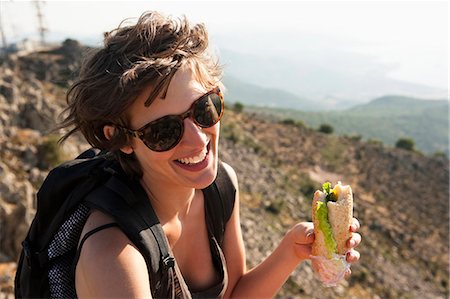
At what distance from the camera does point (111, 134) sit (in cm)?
176

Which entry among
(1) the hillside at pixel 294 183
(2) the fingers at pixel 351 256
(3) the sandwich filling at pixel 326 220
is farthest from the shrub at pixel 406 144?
(2) the fingers at pixel 351 256

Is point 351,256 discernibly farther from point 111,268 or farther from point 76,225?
point 76,225

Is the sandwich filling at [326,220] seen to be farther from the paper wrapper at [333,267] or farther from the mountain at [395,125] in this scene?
the mountain at [395,125]

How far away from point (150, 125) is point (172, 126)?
0.08 metres

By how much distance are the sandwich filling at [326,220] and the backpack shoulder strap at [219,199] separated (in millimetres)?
412

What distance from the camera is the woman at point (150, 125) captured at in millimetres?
1477

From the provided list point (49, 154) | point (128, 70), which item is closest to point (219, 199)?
point (128, 70)

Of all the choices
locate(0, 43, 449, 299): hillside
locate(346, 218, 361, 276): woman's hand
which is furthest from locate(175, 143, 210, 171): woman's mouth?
locate(0, 43, 449, 299): hillside

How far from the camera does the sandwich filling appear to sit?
6.46 ft

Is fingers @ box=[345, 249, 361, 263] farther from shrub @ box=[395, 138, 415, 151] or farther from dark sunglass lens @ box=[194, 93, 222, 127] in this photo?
shrub @ box=[395, 138, 415, 151]

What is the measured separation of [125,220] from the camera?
1.51 metres

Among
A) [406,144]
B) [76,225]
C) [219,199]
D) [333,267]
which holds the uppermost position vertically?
[76,225]

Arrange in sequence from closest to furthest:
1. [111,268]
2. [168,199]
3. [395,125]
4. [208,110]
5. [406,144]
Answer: [111,268] → [208,110] → [168,199] → [406,144] → [395,125]

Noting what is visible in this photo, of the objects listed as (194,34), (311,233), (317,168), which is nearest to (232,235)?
(311,233)
